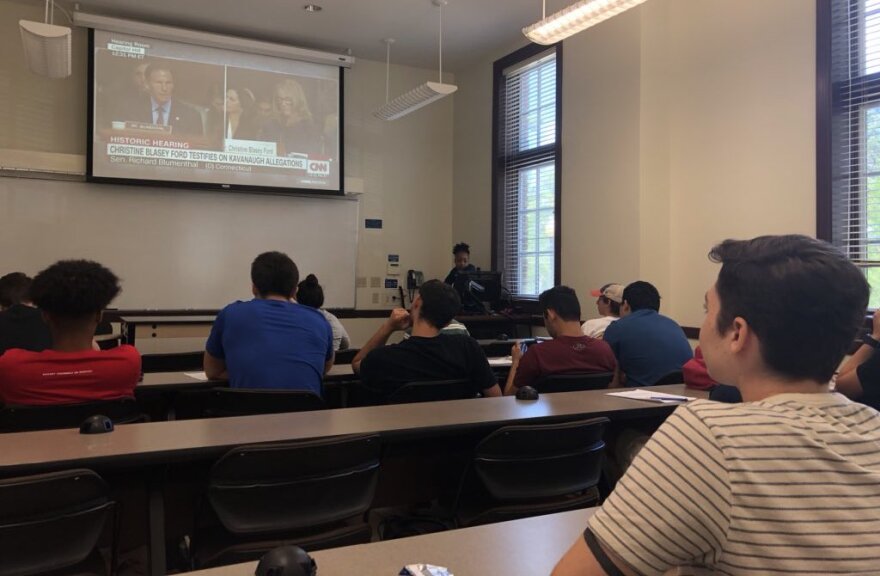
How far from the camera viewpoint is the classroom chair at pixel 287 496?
Answer: 1.55 meters

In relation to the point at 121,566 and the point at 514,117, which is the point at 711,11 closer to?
the point at 514,117

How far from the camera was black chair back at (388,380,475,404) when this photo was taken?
2400 mm

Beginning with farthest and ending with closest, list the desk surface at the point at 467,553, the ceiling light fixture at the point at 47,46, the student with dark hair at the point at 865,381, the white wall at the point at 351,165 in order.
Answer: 1. the white wall at the point at 351,165
2. the ceiling light fixture at the point at 47,46
3. the student with dark hair at the point at 865,381
4. the desk surface at the point at 467,553

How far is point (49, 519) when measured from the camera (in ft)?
4.60

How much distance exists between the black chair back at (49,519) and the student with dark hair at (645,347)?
2.41 meters

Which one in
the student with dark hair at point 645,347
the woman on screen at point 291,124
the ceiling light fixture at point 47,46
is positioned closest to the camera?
the student with dark hair at point 645,347

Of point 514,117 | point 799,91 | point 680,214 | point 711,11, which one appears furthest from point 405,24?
point 799,91

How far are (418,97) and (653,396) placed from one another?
4206mm

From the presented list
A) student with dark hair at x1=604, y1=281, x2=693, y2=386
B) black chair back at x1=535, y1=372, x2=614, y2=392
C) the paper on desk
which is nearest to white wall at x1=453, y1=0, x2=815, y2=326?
student with dark hair at x1=604, y1=281, x2=693, y2=386

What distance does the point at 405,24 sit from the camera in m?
6.38

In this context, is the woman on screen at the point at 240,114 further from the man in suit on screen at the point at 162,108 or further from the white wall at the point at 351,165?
the white wall at the point at 351,165

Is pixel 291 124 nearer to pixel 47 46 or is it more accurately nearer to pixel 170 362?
pixel 47 46

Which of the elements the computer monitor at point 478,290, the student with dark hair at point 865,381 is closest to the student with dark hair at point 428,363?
the student with dark hair at point 865,381

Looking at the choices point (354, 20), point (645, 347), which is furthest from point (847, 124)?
point (354, 20)
